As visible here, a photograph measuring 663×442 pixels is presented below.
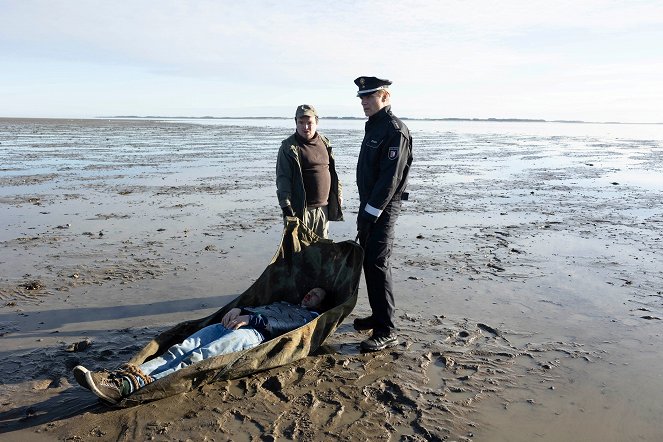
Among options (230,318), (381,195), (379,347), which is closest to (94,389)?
(230,318)

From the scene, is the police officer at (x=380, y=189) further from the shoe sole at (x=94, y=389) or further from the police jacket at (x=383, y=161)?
the shoe sole at (x=94, y=389)

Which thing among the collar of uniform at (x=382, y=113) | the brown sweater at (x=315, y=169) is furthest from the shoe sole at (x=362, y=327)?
the collar of uniform at (x=382, y=113)

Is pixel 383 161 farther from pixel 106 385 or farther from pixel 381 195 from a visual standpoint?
pixel 106 385

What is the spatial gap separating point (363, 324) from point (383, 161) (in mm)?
1598

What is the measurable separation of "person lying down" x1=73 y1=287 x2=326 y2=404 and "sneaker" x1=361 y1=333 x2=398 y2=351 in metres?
0.53

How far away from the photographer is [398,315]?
5590 mm

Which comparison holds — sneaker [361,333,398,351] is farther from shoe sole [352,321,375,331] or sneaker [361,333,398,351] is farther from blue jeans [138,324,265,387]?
blue jeans [138,324,265,387]

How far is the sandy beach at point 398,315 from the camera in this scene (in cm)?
365

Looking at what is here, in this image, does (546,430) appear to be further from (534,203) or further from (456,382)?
(534,203)

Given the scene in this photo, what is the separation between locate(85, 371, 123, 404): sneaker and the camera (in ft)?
11.3

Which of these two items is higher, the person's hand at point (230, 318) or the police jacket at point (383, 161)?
the police jacket at point (383, 161)

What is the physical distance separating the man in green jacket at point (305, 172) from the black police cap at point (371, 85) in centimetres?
85

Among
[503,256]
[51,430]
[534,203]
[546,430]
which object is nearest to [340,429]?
[546,430]

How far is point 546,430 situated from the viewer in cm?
358
